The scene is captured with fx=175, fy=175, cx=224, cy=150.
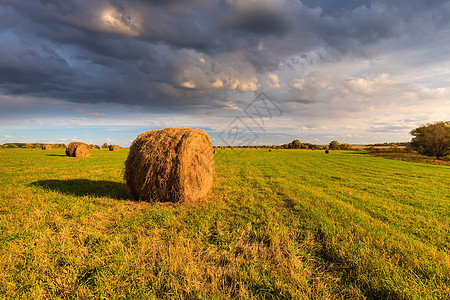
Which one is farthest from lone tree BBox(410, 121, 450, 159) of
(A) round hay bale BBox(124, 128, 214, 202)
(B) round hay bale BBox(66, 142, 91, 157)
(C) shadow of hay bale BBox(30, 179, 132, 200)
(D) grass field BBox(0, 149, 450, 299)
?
(B) round hay bale BBox(66, 142, 91, 157)

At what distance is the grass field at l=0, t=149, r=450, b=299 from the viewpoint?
105 inches

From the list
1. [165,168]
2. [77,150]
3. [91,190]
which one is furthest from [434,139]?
[77,150]

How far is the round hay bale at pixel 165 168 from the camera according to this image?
A: 6.65 m

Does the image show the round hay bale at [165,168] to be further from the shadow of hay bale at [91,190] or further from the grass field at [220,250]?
the shadow of hay bale at [91,190]

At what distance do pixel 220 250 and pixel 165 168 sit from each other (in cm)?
397

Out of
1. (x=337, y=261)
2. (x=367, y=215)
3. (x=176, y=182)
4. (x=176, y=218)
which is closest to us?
(x=337, y=261)

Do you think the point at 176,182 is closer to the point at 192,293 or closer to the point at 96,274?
the point at 96,274

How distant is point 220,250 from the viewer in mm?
3596

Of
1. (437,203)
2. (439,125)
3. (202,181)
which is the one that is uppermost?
(439,125)

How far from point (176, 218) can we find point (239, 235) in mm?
1976

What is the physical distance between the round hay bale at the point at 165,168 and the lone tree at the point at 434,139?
5934 centimetres

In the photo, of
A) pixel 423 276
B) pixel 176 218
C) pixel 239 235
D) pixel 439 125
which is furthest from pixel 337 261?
pixel 439 125

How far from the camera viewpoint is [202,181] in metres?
7.48

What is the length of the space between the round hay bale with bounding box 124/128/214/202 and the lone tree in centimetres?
5934
